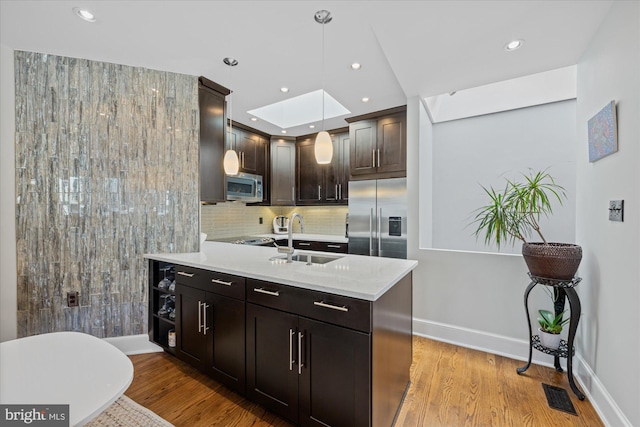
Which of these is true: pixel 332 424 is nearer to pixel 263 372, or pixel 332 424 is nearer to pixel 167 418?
pixel 263 372

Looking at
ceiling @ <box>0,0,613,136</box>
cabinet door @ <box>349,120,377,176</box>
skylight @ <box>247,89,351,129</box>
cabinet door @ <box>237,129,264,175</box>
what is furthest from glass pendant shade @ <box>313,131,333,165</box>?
cabinet door @ <box>237,129,264,175</box>

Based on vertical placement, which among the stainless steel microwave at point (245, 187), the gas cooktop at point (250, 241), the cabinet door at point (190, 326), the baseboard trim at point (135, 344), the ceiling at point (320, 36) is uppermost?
the ceiling at point (320, 36)

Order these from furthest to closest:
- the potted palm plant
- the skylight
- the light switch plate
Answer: the skylight → the potted palm plant → the light switch plate

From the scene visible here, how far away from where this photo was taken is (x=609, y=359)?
1.61 m

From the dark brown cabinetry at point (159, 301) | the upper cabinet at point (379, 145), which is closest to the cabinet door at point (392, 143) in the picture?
→ the upper cabinet at point (379, 145)

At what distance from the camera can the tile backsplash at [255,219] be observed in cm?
420

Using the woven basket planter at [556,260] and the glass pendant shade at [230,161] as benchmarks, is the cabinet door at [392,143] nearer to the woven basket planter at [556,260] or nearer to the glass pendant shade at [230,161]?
the woven basket planter at [556,260]

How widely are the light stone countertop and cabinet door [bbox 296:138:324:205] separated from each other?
2.26 m

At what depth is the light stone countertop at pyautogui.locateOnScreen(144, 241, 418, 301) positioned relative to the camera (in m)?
1.39

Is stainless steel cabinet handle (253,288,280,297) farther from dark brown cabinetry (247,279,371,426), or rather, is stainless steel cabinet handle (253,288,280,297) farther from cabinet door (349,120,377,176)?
cabinet door (349,120,377,176)

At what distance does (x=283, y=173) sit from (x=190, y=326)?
3.01 metres

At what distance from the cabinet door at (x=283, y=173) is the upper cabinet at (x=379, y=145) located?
1260 millimetres

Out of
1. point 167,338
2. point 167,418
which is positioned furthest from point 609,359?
point 167,338
